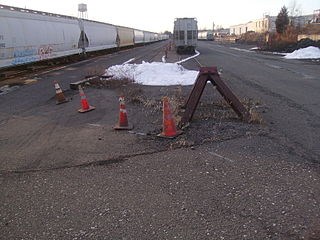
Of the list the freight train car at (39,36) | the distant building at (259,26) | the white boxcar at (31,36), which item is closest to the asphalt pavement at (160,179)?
the white boxcar at (31,36)

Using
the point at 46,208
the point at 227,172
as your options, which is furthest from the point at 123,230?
the point at 227,172

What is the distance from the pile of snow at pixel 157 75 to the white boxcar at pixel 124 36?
3095 cm

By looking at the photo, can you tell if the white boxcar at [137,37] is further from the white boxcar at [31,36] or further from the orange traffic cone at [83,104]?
the orange traffic cone at [83,104]

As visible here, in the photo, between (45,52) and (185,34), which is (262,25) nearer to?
(185,34)

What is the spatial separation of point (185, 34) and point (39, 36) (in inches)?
773

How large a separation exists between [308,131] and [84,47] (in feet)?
84.1

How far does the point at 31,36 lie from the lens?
671 inches

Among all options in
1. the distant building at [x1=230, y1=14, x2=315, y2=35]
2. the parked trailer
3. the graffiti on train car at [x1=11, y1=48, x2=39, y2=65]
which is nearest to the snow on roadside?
the graffiti on train car at [x1=11, y1=48, x2=39, y2=65]

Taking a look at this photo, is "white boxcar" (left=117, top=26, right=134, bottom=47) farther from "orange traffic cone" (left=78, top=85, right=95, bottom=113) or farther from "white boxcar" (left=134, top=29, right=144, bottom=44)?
"orange traffic cone" (left=78, top=85, right=95, bottom=113)

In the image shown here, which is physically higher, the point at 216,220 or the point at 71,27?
the point at 71,27

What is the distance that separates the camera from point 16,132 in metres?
6.41

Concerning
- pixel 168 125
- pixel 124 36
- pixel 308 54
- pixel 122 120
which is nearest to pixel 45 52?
pixel 122 120

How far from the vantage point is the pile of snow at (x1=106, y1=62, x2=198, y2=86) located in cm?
1241

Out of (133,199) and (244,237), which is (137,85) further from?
(244,237)
